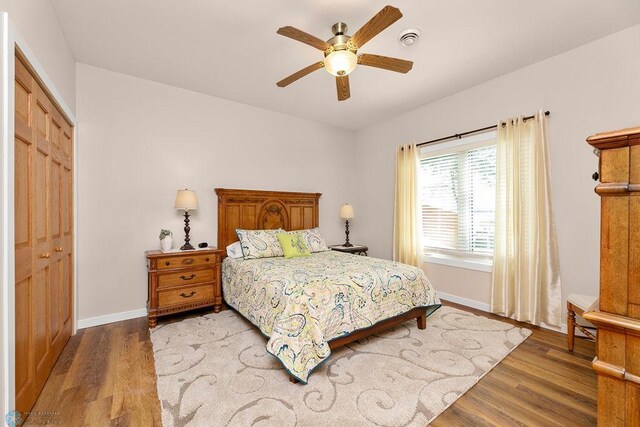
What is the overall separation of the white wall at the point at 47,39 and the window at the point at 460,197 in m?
4.12

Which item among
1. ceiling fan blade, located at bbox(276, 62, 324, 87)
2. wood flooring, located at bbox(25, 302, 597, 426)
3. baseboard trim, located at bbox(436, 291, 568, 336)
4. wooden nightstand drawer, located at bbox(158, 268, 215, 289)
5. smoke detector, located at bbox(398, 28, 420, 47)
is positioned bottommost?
wood flooring, located at bbox(25, 302, 597, 426)

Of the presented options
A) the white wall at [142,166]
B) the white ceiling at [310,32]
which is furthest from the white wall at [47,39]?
the white wall at [142,166]

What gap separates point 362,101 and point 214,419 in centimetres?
383

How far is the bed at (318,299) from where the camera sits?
205cm

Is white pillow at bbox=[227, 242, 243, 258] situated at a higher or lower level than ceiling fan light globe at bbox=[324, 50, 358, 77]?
lower

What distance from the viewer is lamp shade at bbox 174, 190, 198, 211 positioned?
3309mm

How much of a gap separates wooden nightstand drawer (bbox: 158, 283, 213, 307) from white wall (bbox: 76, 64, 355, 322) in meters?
0.51

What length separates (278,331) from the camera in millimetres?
2068

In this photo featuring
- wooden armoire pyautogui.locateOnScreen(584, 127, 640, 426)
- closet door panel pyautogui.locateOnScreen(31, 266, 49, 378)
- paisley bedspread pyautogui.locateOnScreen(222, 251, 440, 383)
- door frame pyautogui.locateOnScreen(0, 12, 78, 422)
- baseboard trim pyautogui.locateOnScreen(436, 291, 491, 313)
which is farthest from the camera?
baseboard trim pyautogui.locateOnScreen(436, 291, 491, 313)

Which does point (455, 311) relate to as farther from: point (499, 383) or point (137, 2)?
point (137, 2)

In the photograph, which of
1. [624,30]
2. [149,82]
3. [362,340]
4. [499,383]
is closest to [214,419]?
[362,340]

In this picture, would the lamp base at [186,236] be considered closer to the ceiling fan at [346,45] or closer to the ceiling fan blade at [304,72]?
the ceiling fan blade at [304,72]

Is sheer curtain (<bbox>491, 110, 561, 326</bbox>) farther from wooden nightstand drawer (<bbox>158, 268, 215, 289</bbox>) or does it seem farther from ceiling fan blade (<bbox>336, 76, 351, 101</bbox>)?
wooden nightstand drawer (<bbox>158, 268, 215, 289</bbox>)

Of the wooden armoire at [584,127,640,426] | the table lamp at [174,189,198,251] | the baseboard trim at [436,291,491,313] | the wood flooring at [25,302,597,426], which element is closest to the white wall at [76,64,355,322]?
the table lamp at [174,189,198,251]
